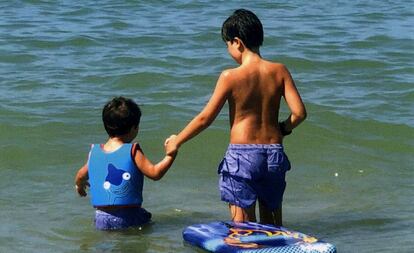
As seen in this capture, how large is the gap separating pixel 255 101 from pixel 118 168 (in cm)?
93

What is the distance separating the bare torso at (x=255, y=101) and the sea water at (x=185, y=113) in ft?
2.43

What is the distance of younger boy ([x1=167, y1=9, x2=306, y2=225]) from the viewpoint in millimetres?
5078

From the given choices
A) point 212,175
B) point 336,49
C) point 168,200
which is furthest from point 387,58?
point 168,200

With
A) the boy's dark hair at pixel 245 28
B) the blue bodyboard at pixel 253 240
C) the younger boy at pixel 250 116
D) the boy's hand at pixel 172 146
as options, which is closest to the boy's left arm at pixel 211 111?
the younger boy at pixel 250 116

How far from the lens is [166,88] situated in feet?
31.7

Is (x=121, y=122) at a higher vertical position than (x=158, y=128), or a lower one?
higher

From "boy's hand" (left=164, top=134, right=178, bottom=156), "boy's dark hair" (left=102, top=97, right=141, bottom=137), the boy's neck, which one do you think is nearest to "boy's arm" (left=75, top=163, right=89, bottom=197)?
"boy's dark hair" (left=102, top=97, right=141, bottom=137)

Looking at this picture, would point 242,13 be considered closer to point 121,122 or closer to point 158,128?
point 121,122

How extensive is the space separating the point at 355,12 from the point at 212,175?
8.40m

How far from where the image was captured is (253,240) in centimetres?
498

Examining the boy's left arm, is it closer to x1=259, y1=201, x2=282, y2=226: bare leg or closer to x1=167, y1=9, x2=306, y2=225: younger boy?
x1=167, y1=9, x2=306, y2=225: younger boy

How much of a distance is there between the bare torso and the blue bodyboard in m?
0.47

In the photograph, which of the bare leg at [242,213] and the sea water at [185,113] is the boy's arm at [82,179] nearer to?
the sea water at [185,113]

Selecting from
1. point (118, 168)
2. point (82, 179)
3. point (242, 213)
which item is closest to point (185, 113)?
point (82, 179)
